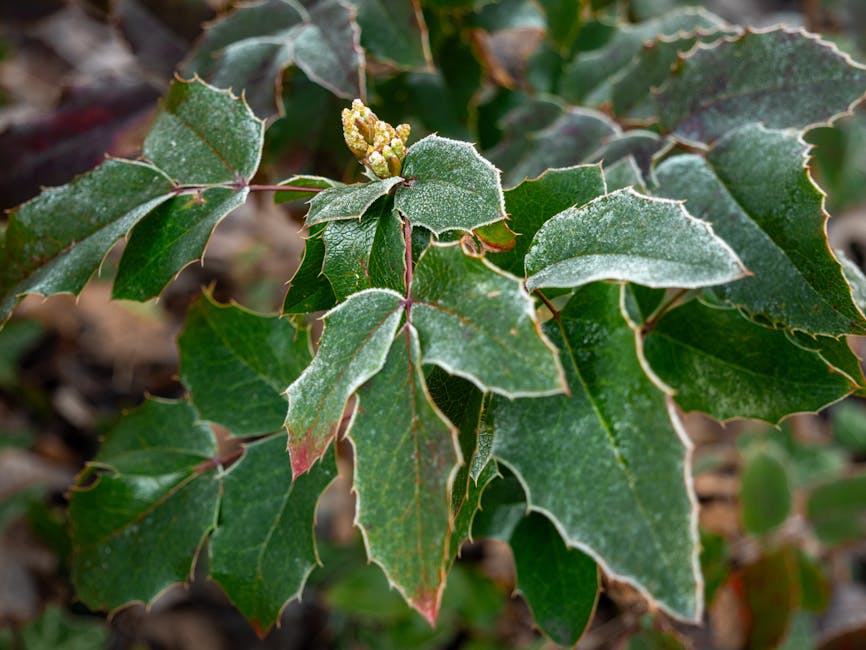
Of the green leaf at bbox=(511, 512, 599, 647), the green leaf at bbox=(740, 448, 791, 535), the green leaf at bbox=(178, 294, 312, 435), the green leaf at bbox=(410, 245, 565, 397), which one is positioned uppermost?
the green leaf at bbox=(410, 245, 565, 397)

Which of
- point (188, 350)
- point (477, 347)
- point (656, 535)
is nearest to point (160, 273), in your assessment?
point (188, 350)

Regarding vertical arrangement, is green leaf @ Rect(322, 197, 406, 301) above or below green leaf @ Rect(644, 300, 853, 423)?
above

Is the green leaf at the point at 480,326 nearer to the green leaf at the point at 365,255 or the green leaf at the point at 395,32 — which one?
the green leaf at the point at 365,255

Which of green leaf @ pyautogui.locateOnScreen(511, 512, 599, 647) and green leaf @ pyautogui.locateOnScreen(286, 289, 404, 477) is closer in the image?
green leaf @ pyautogui.locateOnScreen(286, 289, 404, 477)

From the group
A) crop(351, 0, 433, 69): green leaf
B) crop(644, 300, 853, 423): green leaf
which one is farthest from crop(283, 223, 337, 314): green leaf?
crop(351, 0, 433, 69): green leaf

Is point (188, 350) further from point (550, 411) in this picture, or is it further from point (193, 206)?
point (550, 411)

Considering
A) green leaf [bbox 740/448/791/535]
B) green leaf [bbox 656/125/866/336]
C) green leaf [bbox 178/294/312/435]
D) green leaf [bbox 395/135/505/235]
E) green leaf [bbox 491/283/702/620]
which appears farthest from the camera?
green leaf [bbox 740/448/791/535]

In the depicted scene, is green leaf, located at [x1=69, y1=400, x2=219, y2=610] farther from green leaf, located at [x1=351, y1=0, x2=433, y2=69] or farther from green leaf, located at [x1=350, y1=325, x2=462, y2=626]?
green leaf, located at [x1=351, y1=0, x2=433, y2=69]

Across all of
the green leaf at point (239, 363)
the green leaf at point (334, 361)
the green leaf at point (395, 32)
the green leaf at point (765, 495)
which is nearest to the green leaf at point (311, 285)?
the green leaf at point (334, 361)
